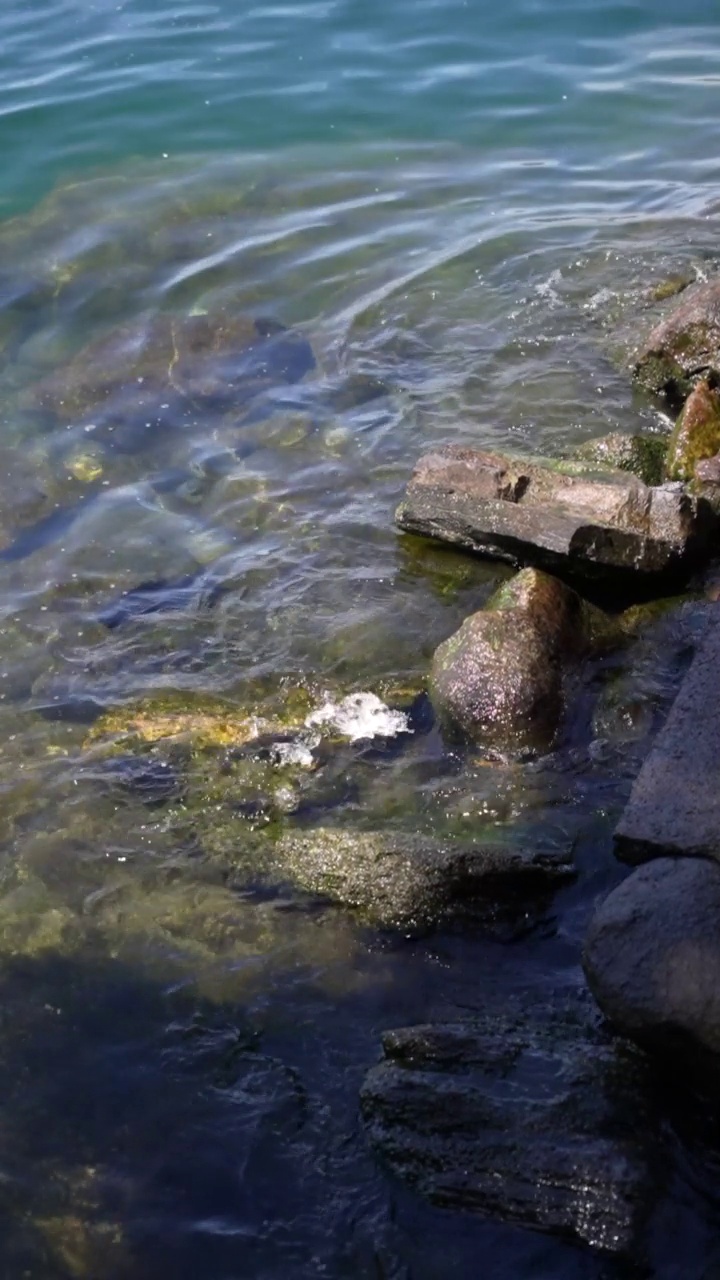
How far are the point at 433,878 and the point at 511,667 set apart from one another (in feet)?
4.13

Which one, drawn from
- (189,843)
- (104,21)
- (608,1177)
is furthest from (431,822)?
(104,21)

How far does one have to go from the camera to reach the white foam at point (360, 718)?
19.5ft

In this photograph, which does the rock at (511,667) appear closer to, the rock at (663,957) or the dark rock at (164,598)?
the rock at (663,957)

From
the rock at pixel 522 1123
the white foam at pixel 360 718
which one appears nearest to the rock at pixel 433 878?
the rock at pixel 522 1123

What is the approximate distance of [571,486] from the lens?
6703 mm

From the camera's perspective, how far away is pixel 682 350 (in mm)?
8391

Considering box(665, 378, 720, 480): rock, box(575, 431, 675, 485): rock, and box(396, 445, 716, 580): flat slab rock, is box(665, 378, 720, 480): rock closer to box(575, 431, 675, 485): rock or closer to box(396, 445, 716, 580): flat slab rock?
box(575, 431, 675, 485): rock

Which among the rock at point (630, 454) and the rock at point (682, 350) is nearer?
the rock at point (630, 454)

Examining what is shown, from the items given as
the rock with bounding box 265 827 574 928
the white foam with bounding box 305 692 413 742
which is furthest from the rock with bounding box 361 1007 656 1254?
the white foam with bounding box 305 692 413 742

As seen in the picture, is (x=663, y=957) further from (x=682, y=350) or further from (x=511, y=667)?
(x=682, y=350)

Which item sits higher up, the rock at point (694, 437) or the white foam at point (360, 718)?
the rock at point (694, 437)

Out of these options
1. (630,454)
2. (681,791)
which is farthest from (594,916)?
(630,454)

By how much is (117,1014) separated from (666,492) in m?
3.55

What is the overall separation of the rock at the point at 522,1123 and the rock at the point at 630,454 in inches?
141
